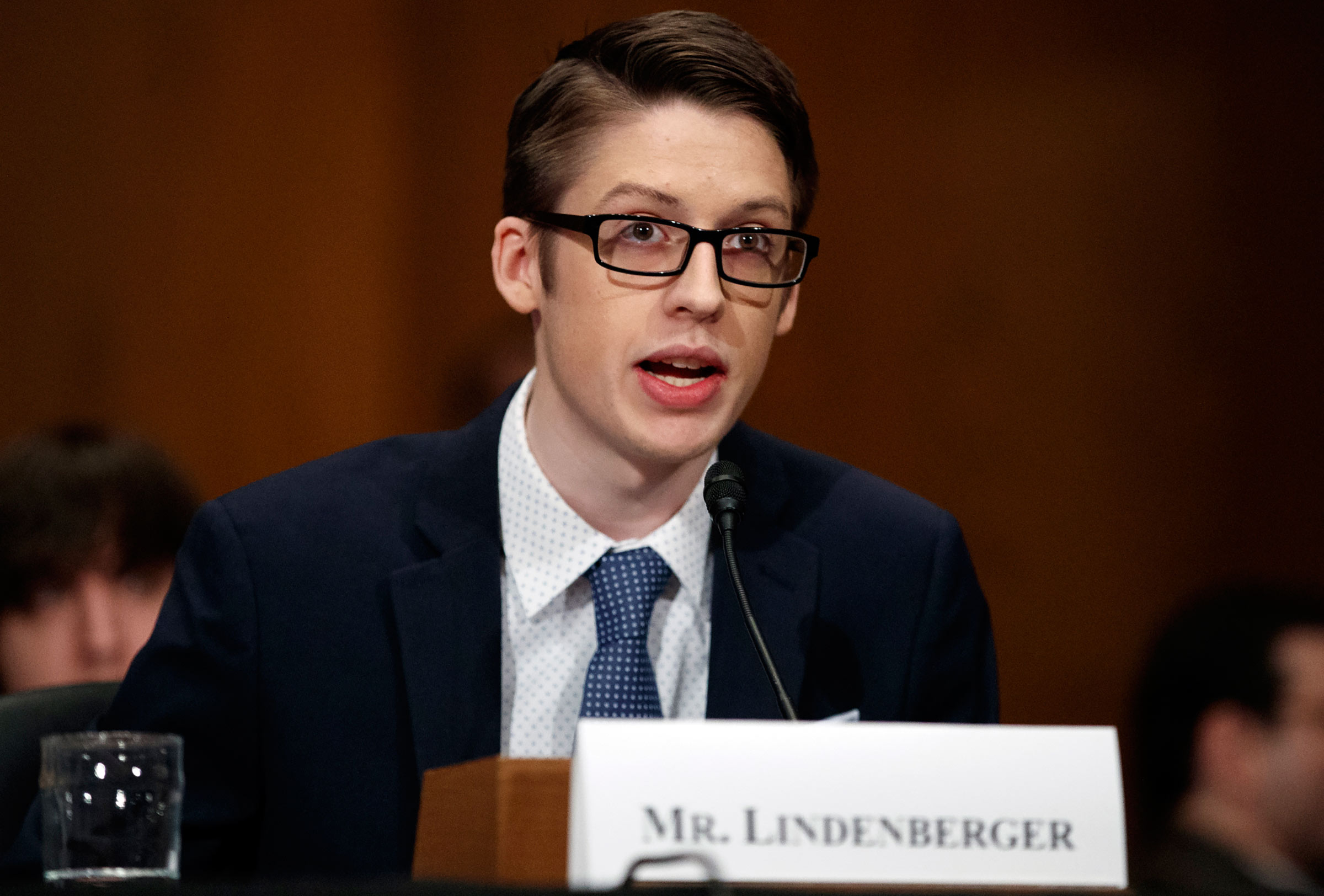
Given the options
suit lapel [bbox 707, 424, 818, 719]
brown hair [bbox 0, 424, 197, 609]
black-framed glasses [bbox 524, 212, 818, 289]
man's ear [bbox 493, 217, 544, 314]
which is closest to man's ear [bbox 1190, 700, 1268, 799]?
suit lapel [bbox 707, 424, 818, 719]

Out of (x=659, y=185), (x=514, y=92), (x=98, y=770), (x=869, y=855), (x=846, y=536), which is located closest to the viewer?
(x=869, y=855)

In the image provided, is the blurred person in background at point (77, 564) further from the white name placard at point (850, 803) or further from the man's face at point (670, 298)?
the white name placard at point (850, 803)

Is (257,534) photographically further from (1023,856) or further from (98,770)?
(1023,856)

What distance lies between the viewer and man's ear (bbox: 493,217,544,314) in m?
1.74

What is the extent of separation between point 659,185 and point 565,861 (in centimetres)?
79

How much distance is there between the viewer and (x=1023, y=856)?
965 millimetres

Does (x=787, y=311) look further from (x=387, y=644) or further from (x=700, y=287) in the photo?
(x=387, y=644)

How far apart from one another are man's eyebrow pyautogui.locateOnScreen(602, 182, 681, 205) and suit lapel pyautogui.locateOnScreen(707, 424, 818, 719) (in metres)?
0.39

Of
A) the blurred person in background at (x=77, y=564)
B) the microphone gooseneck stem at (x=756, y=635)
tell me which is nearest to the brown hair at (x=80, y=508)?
the blurred person in background at (x=77, y=564)

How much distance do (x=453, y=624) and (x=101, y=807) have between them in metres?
0.52

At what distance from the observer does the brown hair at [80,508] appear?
2.18 meters

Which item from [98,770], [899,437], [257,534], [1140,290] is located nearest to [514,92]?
[899,437]

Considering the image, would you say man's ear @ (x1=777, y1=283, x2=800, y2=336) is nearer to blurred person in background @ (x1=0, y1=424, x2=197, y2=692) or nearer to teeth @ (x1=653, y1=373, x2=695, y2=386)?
teeth @ (x1=653, y1=373, x2=695, y2=386)

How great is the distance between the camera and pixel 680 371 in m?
1.61
